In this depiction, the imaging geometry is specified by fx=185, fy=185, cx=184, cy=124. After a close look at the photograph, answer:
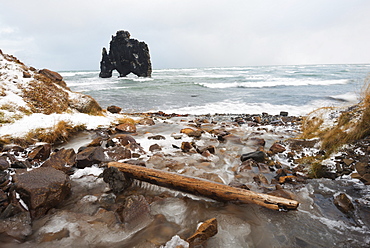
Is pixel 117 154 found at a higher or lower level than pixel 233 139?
higher

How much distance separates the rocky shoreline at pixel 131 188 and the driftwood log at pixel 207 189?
9.9 inches

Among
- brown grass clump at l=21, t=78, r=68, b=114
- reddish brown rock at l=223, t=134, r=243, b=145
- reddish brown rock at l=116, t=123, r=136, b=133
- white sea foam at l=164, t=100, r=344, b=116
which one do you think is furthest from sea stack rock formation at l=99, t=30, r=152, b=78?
reddish brown rock at l=223, t=134, r=243, b=145

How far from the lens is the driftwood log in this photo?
8.37 ft

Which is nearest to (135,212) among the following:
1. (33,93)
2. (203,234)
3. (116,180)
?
(116,180)

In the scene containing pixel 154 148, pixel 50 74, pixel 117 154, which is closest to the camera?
pixel 117 154

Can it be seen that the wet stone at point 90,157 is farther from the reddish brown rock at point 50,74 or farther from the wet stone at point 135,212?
the reddish brown rock at point 50,74

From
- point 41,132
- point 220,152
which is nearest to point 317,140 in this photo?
point 220,152

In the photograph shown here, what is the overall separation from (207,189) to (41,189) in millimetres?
2280

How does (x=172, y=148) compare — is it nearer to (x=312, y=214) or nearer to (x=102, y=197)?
(x=102, y=197)

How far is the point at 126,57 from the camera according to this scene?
63688mm

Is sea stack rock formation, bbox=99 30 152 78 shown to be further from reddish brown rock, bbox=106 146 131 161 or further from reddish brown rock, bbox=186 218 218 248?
reddish brown rock, bbox=186 218 218 248

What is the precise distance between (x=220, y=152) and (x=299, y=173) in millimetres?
2030

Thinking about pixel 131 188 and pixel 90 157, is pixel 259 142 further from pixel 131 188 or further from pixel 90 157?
pixel 90 157

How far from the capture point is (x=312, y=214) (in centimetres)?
267
